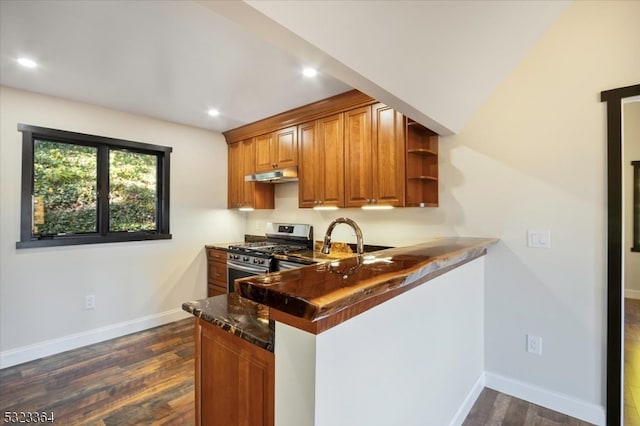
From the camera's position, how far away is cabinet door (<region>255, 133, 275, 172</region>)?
3.64 metres

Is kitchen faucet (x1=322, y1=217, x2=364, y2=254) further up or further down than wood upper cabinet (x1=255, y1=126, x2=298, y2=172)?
further down

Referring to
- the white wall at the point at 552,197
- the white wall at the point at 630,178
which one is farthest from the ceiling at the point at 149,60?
the white wall at the point at 630,178

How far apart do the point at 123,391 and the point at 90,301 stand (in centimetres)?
128

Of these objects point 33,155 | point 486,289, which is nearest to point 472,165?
point 486,289

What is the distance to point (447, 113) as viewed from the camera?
2162mm

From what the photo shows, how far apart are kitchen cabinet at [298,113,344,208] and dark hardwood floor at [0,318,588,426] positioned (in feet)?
6.29

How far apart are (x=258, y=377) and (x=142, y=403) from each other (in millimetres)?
1666

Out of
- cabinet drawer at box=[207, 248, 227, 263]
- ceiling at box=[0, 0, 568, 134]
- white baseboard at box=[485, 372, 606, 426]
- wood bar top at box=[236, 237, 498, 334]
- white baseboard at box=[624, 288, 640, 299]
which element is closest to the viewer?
wood bar top at box=[236, 237, 498, 334]

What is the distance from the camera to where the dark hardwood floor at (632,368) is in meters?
2.04

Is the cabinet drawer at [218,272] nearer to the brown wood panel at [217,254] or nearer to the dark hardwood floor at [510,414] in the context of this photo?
the brown wood panel at [217,254]

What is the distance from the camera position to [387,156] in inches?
102

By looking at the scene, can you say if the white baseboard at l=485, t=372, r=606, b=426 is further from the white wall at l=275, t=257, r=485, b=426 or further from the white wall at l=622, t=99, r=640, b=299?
the white wall at l=622, t=99, r=640, b=299

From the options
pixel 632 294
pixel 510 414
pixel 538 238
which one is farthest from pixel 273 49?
pixel 632 294

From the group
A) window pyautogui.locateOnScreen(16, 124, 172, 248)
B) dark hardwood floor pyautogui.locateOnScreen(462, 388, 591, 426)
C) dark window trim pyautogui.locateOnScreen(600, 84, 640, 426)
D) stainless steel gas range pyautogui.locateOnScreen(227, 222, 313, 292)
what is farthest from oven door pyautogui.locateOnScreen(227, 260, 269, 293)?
dark window trim pyautogui.locateOnScreen(600, 84, 640, 426)
